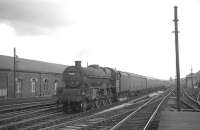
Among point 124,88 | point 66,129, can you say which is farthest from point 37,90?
point 66,129

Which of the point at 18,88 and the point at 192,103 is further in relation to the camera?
the point at 18,88

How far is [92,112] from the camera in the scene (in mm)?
17469

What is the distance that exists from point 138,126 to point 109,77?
12026 mm

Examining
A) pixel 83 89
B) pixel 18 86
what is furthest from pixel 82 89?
pixel 18 86

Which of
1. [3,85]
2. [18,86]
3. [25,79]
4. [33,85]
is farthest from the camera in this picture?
[33,85]

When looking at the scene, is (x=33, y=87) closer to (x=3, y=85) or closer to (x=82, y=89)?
(x=3, y=85)

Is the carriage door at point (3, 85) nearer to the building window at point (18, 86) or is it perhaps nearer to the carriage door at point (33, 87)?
the building window at point (18, 86)

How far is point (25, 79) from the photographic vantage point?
3638 cm

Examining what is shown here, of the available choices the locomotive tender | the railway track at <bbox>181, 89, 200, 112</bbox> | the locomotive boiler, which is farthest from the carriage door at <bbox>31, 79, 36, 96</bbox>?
the railway track at <bbox>181, 89, 200, 112</bbox>

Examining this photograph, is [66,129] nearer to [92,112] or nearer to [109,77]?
[92,112]

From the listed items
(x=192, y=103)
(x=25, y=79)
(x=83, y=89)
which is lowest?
(x=192, y=103)

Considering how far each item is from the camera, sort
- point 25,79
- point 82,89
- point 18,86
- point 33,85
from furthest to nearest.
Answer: point 33,85
point 25,79
point 18,86
point 82,89

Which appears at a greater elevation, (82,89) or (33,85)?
(82,89)

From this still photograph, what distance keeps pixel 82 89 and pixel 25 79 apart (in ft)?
69.8
